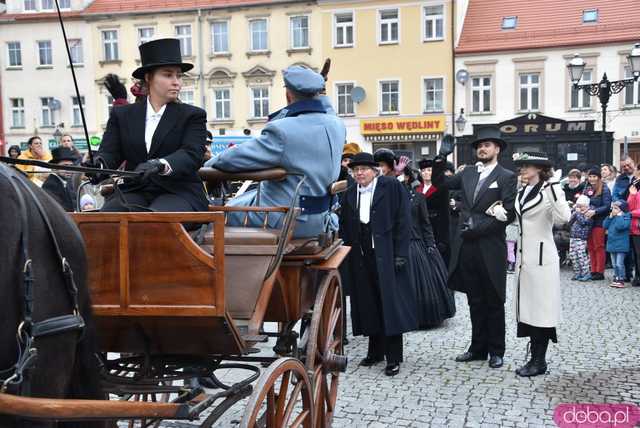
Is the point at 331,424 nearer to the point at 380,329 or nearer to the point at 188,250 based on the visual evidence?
the point at 380,329

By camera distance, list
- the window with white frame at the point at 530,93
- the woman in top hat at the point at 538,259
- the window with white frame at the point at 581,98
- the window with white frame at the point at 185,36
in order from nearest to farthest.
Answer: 1. the woman in top hat at the point at 538,259
2. the window with white frame at the point at 581,98
3. the window with white frame at the point at 530,93
4. the window with white frame at the point at 185,36

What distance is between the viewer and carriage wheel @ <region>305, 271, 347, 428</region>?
3588 mm

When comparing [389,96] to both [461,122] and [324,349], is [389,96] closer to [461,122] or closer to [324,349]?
[461,122]

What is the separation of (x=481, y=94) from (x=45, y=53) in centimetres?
2143

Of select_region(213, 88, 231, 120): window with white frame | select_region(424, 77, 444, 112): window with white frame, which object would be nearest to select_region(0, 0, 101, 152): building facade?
select_region(213, 88, 231, 120): window with white frame

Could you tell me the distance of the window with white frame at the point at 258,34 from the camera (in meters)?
31.5

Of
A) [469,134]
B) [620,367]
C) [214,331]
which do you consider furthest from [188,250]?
[469,134]

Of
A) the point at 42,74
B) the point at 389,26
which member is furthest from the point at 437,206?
the point at 42,74

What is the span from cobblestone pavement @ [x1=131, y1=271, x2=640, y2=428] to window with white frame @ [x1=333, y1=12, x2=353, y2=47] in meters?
25.0

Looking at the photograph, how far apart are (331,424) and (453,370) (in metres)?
1.78

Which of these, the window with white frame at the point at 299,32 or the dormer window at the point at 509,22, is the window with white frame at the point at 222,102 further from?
the dormer window at the point at 509,22

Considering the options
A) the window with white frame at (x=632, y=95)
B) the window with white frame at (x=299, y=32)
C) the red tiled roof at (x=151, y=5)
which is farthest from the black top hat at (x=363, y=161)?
the red tiled roof at (x=151, y=5)

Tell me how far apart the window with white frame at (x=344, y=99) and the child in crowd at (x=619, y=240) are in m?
21.3

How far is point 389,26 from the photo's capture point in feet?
99.4
